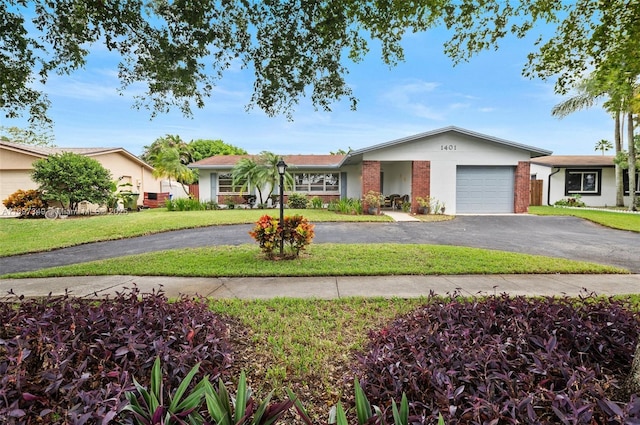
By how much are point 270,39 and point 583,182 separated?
26288mm

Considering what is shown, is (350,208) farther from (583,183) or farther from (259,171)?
(583,183)

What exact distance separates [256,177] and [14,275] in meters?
13.7

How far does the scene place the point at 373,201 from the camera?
16.8m

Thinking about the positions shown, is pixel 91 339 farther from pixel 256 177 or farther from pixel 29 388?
pixel 256 177

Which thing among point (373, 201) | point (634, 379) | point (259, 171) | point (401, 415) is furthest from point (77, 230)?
point (634, 379)

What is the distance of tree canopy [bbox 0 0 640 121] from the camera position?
429 centimetres

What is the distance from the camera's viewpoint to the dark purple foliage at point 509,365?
72.7 inches

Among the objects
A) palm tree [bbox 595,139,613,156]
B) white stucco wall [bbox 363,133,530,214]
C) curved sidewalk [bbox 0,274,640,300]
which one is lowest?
curved sidewalk [bbox 0,274,640,300]

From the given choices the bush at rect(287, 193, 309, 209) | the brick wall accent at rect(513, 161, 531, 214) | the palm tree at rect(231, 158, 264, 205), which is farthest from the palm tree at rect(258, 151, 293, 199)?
the brick wall accent at rect(513, 161, 531, 214)

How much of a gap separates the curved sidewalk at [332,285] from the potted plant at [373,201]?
11.0 meters

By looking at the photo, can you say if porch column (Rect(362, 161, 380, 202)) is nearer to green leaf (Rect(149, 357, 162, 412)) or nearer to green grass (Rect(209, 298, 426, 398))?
green grass (Rect(209, 298, 426, 398))

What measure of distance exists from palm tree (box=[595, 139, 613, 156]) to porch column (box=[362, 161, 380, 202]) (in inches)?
905

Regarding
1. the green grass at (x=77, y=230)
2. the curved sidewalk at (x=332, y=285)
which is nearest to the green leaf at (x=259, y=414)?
the curved sidewalk at (x=332, y=285)

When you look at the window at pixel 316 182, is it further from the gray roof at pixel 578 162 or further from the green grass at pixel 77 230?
the gray roof at pixel 578 162
